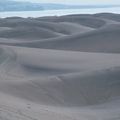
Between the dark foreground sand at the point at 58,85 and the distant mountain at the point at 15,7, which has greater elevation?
the dark foreground sand at the point at 58,85

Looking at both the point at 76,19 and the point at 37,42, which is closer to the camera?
the point at 37,42

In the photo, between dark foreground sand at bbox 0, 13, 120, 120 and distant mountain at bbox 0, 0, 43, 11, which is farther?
distant mountain at bbox 0, 0, 43, 11

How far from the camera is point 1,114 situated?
6.54 m

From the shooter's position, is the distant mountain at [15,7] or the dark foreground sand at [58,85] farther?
the distant mountain at [15,7]

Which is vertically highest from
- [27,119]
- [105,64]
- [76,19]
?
[27,119]

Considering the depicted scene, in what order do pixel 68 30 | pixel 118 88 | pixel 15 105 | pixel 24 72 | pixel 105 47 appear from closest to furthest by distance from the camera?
pixel 15 105, pixel 118 88, pixel 24 72, pixel 105 47, pixel 68 30

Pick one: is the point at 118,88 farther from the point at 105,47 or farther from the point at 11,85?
the point at 105,47

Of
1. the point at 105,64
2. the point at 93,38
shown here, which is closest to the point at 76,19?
the point at 93,38

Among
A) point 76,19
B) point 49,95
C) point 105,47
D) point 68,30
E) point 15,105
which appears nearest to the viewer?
point 15,105

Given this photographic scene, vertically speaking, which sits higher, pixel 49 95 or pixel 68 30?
pixel 49 95

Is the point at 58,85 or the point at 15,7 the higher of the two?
the point at 58,85

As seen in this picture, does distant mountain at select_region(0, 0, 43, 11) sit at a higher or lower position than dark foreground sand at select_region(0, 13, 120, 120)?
lower

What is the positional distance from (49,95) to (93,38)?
8.65 meters

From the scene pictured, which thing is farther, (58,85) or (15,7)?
(15,7)
